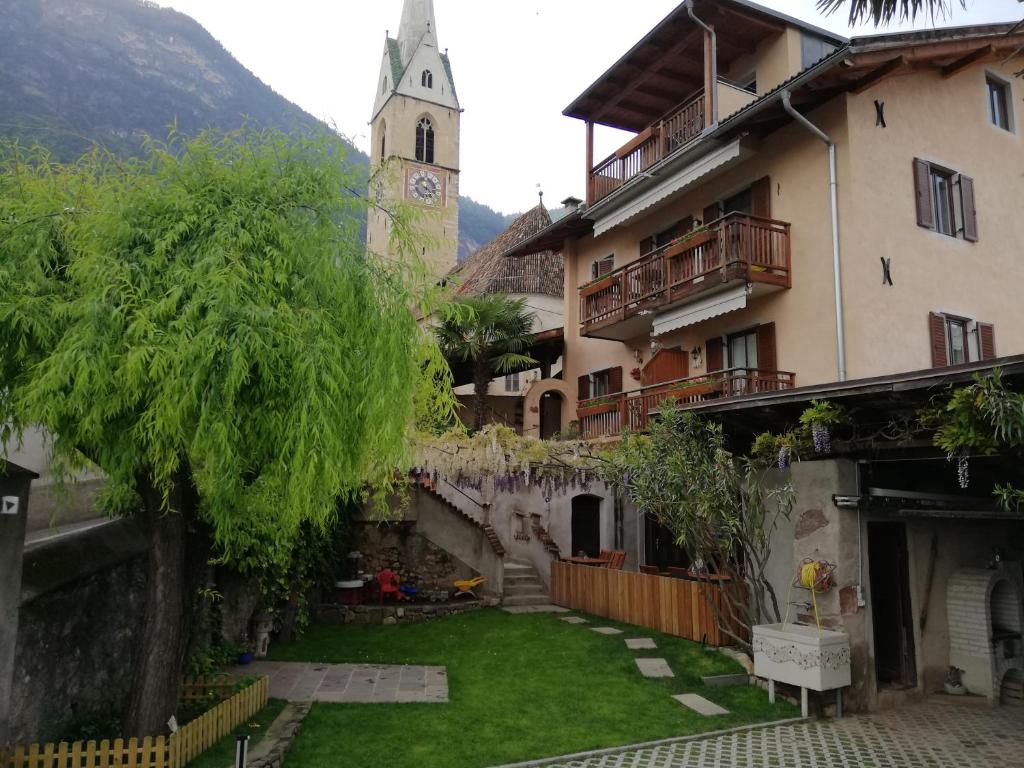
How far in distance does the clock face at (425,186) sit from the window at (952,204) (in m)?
37.7

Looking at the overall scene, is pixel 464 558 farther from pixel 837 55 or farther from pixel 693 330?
pixel 837 55

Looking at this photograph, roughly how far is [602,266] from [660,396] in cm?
569

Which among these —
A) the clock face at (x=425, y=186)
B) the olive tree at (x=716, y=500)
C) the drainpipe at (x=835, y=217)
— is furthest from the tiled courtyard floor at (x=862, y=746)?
the clock face at (x=425, y=186)

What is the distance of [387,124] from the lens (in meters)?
51.8

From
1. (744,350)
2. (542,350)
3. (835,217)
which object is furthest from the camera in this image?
(542,350)

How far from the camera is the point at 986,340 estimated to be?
15.2 m

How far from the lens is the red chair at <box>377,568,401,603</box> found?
15125 millimetres

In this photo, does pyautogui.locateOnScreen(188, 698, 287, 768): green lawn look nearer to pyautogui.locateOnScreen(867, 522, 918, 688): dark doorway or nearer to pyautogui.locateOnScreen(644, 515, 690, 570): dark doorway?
pyautogui.locateOnScreen(867, 522, 918, 688): dark doorway

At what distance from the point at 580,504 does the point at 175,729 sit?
1394 cm

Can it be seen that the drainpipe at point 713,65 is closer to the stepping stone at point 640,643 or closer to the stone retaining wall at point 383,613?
the stepping stone at point 640,643

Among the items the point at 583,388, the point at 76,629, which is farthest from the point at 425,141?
the point at 76,629

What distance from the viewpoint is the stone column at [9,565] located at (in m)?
6.21

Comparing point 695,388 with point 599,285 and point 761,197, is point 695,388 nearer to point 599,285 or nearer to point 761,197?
point 761,197

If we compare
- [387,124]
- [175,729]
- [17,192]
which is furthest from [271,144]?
[387,124]
